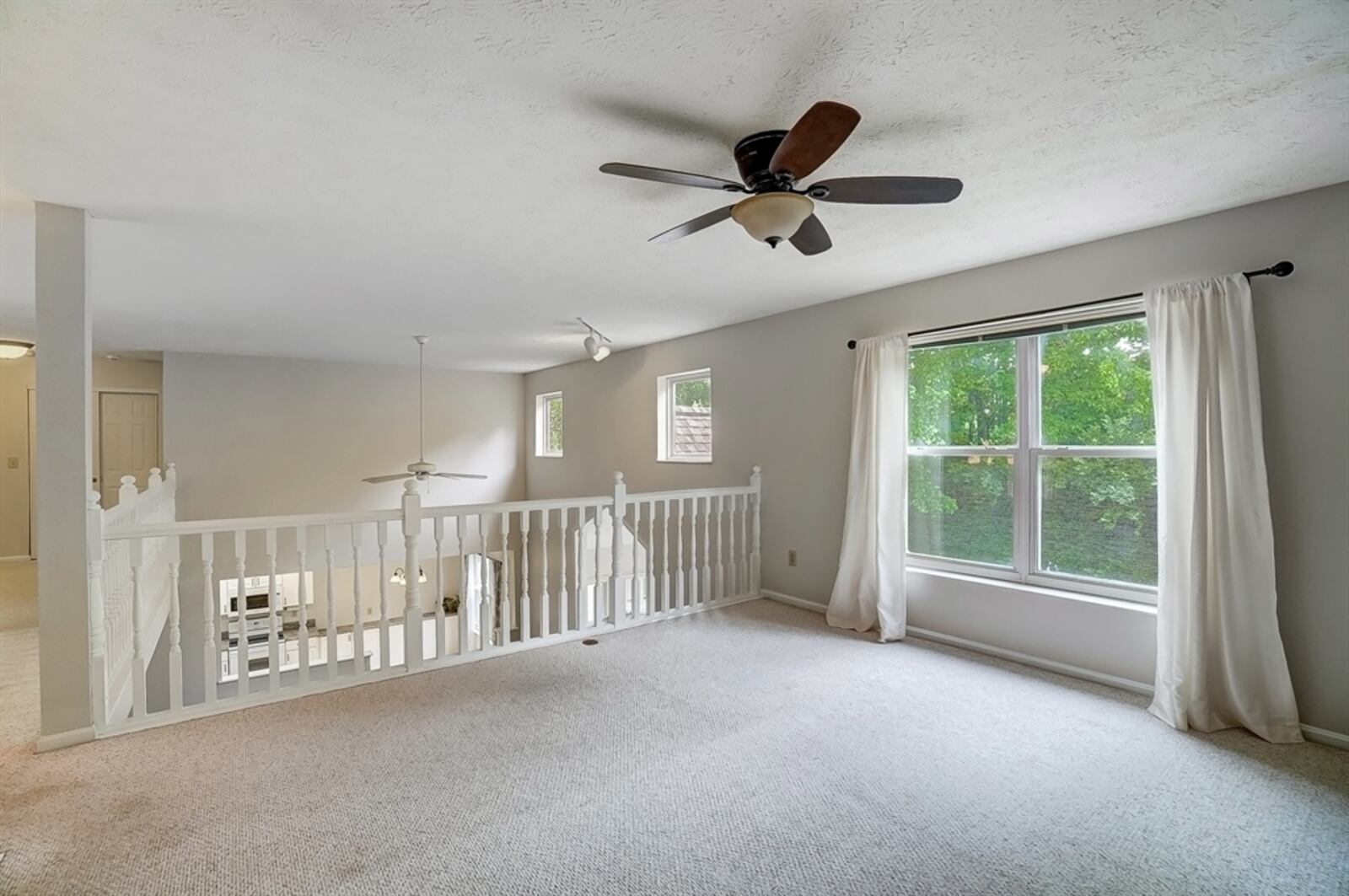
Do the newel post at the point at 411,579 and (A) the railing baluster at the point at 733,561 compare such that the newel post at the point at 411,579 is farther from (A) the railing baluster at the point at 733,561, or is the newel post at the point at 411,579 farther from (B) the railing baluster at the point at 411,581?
(A) the railing baluster at the point at 733,561

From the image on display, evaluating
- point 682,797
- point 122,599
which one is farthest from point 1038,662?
point 122,599

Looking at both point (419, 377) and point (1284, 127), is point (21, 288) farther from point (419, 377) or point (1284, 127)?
point (1284, 127)

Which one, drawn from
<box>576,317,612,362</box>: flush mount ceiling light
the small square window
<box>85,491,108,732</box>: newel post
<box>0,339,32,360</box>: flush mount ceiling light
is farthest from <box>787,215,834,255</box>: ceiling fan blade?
<box>0,339,32,360</box>: flush mount ceiling light

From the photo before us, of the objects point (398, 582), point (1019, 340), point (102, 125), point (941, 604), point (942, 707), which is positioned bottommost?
point (398, 582)

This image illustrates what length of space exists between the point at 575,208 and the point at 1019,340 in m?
2.48

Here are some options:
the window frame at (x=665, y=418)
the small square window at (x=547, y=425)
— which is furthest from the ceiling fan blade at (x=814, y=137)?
the small square window at (x=547, y=425)

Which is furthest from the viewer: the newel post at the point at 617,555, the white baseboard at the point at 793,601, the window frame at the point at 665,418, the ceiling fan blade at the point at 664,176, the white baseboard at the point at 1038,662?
the window frame at the point at 665,418

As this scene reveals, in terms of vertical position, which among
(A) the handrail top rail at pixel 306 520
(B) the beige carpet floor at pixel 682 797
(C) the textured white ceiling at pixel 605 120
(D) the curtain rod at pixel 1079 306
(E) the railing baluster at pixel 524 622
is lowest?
(B) the beige carpet floor at pixel 682 797

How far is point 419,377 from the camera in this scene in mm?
7555

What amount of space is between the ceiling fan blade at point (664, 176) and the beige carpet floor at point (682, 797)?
6.45 ft

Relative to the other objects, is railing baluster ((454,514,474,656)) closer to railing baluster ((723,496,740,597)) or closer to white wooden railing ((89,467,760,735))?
white wooden railing ((89,467,760,735))

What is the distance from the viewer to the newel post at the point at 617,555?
12.8 ft

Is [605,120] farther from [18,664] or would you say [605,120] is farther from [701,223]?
[18,664]

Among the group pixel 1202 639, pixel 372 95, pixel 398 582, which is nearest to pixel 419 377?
pixel 398 582
